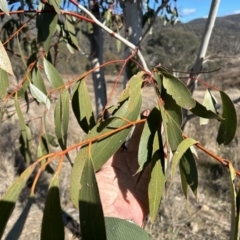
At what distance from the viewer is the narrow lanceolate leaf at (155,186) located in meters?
0.70

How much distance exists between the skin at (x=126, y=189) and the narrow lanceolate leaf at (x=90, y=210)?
0.37 metres

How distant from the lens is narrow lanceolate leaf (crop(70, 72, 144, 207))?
658mm

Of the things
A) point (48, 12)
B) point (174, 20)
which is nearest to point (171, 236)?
point (174, 20)

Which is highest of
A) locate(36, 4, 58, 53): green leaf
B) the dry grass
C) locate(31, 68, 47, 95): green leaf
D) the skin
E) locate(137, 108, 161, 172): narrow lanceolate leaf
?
locate(36, 4, 58, 53): green leaf

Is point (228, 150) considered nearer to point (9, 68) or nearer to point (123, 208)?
point (123, 208)

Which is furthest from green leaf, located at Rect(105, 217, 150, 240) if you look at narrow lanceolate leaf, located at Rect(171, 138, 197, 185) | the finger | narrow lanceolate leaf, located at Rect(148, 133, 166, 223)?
the finger

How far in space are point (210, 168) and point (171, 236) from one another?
148 centimetres

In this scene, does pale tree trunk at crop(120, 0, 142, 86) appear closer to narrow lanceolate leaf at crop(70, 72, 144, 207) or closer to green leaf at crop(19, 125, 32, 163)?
green leaf at crop(19, 125, 32, 163)

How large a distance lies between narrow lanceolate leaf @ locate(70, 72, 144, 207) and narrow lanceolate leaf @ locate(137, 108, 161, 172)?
0.11 ft

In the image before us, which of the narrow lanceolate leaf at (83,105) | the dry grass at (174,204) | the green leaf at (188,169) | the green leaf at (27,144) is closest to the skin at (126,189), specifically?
the narrow lanceolate leaf at (83,105)

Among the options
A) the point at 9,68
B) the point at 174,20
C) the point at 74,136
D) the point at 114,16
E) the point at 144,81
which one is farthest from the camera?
the point at 74,136

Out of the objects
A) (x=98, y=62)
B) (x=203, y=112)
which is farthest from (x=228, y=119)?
(x=98, y=62)

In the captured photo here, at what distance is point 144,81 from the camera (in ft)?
2.68

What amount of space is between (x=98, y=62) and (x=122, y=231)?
4.69 feet
